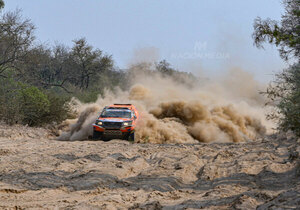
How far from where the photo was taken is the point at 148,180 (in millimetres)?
7398

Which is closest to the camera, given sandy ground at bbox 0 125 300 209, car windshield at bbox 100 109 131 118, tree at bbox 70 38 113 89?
sandy ground at bbox 0 125 300 209

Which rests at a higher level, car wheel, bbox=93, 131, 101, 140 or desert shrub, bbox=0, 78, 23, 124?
desert shrub, bbox=0, 78, 23, 124

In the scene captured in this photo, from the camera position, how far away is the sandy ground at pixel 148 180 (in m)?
5.57

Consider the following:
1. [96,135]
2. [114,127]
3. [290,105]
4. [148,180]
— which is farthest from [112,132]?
[148,180]

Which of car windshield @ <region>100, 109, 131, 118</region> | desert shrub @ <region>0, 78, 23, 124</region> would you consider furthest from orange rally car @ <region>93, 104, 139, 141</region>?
desert shrub @ <region>0, 78, 23, 124</region>

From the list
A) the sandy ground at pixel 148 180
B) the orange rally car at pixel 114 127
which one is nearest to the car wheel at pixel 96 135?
the orange rally car at pixel 114 127

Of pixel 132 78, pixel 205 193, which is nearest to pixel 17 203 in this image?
pixel 205 193

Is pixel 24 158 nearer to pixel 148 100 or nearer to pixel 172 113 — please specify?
pixel 172 113

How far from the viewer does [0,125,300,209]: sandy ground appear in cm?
557

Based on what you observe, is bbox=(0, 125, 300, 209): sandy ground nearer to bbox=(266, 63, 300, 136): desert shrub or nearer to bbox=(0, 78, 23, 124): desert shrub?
bbox=(266, 63, 300, 136): desert shrub

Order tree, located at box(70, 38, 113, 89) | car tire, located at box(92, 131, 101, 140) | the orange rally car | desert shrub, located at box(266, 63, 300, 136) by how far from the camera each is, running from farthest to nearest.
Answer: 1. tree, located at box(70, 38, 113, 89)
2. car tire, located at box(92, 131, 101, 140)
3. the orange rally car
4. desert shrub, located at box(266, 63, 300, 136)

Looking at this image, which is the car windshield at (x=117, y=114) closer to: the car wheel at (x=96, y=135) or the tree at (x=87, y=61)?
the car wheel at (x=96, y=135)

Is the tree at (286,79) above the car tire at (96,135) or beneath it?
above

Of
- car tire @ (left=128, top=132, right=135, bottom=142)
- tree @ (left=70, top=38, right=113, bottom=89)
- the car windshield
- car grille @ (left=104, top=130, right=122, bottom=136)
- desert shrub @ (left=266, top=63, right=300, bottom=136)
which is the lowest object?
car tire @ (left=128, top=132, right=135, bottom=142)
